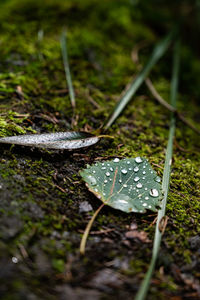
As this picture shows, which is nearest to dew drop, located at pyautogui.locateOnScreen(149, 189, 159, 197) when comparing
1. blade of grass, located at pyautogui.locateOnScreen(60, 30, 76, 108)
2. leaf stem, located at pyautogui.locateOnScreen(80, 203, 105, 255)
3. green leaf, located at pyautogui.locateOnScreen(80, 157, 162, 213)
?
green leaf, located at pyautogui.locateOnScreen(80, 157, 162, 213)

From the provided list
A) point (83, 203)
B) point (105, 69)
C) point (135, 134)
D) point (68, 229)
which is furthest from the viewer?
point (105, 69)

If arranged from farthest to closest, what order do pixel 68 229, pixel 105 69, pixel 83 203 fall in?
1. pixel 105 69
2. pixel 83 203
3. pixel 68 229

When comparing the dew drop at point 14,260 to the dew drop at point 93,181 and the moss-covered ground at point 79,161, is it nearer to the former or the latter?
the moss-covered ground at point 79,161

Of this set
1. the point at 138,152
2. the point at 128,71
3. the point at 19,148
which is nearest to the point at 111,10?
the point at 128,71

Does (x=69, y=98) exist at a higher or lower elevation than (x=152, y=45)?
lower

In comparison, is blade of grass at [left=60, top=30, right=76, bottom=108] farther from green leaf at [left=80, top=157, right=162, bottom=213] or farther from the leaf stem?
the leaf stem

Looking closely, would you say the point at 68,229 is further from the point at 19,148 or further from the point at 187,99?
the point at 187,99

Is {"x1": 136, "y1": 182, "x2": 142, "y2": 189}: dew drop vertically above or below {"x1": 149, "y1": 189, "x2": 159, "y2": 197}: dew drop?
above

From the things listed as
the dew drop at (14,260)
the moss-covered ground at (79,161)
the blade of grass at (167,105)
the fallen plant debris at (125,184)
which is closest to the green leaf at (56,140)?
the moss-covered ground at (79,161)

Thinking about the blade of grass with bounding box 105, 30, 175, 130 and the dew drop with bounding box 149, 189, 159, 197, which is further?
the blade of grass with bounding box 105, 30, 175, 130
